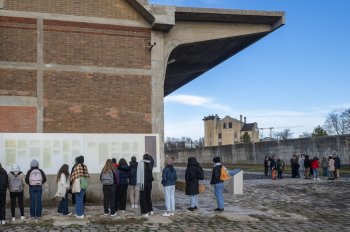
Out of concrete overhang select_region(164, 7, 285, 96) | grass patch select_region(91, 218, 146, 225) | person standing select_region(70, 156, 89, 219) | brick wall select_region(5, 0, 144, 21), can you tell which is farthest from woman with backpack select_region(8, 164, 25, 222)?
concrete overhang select_region(164, 7, 285, 96)

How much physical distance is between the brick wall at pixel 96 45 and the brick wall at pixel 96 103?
1.87 feet

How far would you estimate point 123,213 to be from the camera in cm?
1404

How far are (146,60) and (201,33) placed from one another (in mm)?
2979

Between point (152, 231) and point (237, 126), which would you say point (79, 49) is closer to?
point (152, 231)

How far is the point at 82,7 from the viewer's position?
1742cm

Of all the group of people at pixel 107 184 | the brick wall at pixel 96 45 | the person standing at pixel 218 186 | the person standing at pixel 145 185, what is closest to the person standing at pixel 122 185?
the group of people at pixel 107 184

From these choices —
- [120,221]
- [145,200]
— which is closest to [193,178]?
[145,200]

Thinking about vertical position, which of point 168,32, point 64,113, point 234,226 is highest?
point 168,32

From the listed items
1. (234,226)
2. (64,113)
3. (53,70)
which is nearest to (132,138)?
(64,113)

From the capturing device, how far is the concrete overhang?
1884 cm

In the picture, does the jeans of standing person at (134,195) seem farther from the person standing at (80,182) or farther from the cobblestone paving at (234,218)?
the person standing at (80,182)

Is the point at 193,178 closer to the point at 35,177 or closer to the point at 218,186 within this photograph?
the point at 218,186

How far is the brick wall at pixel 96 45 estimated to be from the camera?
16906mm

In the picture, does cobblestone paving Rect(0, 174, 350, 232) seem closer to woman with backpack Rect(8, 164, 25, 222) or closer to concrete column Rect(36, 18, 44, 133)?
woman with backpack Rect(8, 164, 25, 222)
